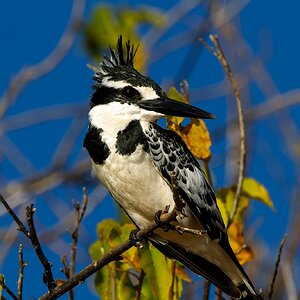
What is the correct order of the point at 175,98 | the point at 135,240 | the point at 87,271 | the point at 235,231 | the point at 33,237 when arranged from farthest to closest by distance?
the point at 235,231
the point at 175,98
the point at 135,240
the point at 87,271
the point at 33,237

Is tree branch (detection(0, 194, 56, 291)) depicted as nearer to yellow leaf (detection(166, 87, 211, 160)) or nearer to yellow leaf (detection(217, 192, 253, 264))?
yellow leaf (detection(166, 87, 211, 160))

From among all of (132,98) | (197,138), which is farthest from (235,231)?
(132,98)

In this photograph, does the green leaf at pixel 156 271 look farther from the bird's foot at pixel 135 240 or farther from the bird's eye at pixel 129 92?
the bird's eye at pixel 129 92

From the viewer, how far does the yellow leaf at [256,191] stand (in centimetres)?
425

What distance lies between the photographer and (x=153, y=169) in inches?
151

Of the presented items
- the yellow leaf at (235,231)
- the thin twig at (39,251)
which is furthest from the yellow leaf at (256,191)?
the thin twig at (39,251)

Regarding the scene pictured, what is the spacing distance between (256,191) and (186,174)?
20.7 inches

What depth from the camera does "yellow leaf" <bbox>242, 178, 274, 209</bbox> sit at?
14.0ft

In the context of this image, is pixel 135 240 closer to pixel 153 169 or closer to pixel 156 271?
pixel 156 271

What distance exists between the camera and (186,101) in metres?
3.93

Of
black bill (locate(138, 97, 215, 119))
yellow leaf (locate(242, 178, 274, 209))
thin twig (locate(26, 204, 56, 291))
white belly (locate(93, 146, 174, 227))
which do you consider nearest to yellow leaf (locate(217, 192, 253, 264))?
yellow leaf (locate(242, 178, 274, 209))

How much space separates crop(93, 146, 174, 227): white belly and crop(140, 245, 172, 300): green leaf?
0.64ft

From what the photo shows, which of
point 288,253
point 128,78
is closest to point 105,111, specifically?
point 128,78

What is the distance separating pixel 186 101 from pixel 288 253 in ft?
7.29
